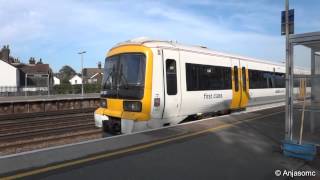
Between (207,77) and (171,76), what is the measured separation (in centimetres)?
248

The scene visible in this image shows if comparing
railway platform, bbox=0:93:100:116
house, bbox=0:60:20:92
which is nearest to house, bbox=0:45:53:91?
house, bbox=0:60:20:92

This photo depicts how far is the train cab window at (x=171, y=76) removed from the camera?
12.3 meters

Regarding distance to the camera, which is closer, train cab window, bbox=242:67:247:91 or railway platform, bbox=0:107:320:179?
railway platform, bbox=0:107:320:179

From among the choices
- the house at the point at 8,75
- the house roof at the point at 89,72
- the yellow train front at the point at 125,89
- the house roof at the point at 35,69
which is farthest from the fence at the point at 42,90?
the house roof at the point at 89,72

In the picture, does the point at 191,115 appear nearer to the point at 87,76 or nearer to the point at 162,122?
the point at 162,122

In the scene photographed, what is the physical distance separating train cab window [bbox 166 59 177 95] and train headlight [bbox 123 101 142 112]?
1023 mm

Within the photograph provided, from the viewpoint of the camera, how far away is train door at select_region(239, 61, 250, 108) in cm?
1712

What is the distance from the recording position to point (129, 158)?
23.6 ft

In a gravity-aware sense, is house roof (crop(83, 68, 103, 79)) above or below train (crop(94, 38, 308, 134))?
above

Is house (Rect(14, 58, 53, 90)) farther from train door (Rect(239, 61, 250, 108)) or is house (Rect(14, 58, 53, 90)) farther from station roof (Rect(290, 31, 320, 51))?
station roof (Rect(290, 31, 320, 51))

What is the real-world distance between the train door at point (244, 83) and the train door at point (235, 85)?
11.9 inches

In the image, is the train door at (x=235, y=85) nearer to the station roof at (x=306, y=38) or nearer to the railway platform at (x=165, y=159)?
the railway platform at (x=165, y=159)

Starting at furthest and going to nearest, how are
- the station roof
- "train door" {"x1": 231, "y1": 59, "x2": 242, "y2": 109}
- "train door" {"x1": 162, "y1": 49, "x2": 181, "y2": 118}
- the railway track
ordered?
1. "train door" {"x1": 231, "y1": 59, "x2": 242, "y2": 109}
2. the railway track
3. "train door" {"x1": 162, "y1": 49, "x2": 181, "y2": 118}
4. the station roof

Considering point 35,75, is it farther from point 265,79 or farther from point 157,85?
point 157,85
